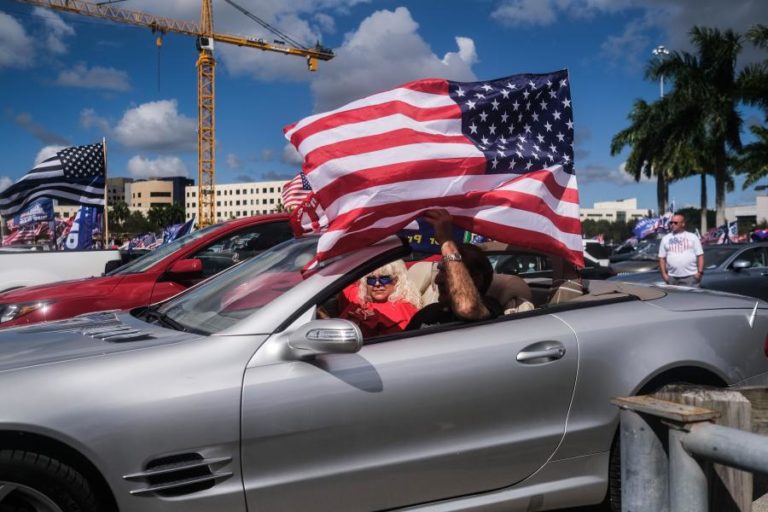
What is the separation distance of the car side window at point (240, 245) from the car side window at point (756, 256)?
8159 millimetres

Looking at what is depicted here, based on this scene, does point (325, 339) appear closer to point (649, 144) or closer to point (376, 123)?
point (376, 123)

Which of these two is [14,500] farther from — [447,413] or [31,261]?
[31,261]

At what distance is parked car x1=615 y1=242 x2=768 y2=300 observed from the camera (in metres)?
10.5

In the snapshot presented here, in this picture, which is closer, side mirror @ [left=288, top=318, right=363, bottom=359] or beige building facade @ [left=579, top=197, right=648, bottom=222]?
side mirror @ [left=288, top=318, right=363, bottom=359]

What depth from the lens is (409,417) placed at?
2.68 m

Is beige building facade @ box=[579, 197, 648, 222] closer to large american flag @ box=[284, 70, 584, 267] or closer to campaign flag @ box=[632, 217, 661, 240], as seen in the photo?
campaign flag @ box=[632, 217, 661, 240]

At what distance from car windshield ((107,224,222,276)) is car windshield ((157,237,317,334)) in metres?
2.31

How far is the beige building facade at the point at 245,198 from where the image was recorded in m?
134

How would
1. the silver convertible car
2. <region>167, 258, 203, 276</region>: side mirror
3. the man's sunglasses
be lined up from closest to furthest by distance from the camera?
1. the silver convertible car
2. the man's sunglasses
3. <region>167, 258, 203, 276</region>: side mirror

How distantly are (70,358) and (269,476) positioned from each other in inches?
34.1

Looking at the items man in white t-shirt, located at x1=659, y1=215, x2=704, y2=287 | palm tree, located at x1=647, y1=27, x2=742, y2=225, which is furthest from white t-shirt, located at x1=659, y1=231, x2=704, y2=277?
palm tree, located at x1=647, y1=27, x2=742, y2=225

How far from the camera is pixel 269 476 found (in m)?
2.48

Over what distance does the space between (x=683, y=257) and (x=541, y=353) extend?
750 centimetres

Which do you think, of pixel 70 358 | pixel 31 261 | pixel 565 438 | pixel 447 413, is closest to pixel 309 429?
pixel 447 413
